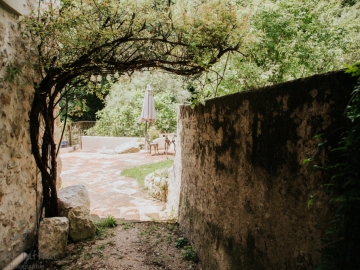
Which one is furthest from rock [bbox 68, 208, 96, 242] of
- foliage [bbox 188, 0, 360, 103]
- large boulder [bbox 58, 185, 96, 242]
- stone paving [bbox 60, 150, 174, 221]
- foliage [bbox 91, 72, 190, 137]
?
foliage [bbox 91, 72, 190, 137]

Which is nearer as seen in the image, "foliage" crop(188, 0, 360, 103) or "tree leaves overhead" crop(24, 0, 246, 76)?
"tree leaves overhead" crop(24, 0, 246, 76)

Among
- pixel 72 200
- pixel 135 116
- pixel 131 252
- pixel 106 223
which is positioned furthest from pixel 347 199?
pixel 135 116

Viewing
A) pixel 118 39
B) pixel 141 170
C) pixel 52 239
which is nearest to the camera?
pixel 118 39

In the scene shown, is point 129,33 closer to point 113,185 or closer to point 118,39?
point 118,39

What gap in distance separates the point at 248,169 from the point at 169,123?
34.8 ft

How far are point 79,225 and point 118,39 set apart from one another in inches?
96.5

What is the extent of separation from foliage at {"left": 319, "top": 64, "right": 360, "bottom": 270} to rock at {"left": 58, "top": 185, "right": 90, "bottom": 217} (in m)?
3.08

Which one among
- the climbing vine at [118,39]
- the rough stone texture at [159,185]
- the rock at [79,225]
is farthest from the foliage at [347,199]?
the rough stone texture at [159,185]

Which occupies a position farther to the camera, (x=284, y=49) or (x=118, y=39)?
(x=284, y=49)

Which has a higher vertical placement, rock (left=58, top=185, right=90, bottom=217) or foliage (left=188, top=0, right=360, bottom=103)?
foliage (left=188, top=0, right=360, bottom=103)

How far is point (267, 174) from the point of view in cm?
→ 170

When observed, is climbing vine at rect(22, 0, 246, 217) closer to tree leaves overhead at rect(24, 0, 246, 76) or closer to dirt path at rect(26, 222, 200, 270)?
tree leaves overhead at rect(24, 0, 246, 76)

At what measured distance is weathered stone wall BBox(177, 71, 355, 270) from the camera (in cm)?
128

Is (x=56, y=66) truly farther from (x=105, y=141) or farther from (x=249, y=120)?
(x=105, y=141)
